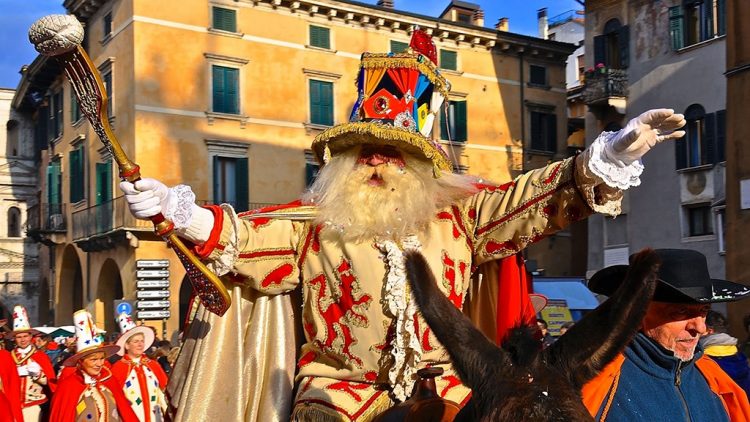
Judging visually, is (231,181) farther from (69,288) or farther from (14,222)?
(14,222)

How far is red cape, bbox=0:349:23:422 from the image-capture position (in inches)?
335

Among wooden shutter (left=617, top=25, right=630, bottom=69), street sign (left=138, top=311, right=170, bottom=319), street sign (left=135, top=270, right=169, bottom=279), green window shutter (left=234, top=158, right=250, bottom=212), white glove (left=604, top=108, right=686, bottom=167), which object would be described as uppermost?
wooden shutter (left=617, top=25, right=630, bottom=69)

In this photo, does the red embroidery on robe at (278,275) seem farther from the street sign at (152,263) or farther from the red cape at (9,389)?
the street sign at (152,263)

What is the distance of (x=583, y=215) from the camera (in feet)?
13.4

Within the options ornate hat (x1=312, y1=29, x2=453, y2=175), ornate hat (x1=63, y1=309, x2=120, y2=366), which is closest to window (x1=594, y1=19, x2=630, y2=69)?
ornate hat (x1=63, y1=309, x2=120, y2=366)

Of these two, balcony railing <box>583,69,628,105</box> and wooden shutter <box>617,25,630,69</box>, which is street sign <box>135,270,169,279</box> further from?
wooden shutter <box>617,25,630,69</box>

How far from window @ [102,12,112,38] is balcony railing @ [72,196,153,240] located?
4.57 meters

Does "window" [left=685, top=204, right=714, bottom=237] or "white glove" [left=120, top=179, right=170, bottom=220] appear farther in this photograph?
"window" [left=685, top=204, right=714, bottom=237]

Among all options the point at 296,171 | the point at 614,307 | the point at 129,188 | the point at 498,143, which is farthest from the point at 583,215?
the point at 498,143

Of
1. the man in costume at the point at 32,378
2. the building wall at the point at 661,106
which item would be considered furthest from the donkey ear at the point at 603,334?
the building wall at the point at 661,106

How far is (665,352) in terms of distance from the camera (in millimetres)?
3475

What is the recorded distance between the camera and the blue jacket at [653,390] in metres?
3.39

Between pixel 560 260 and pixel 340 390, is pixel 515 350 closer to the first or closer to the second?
pixel 340 390

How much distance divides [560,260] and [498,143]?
4.45 meters
